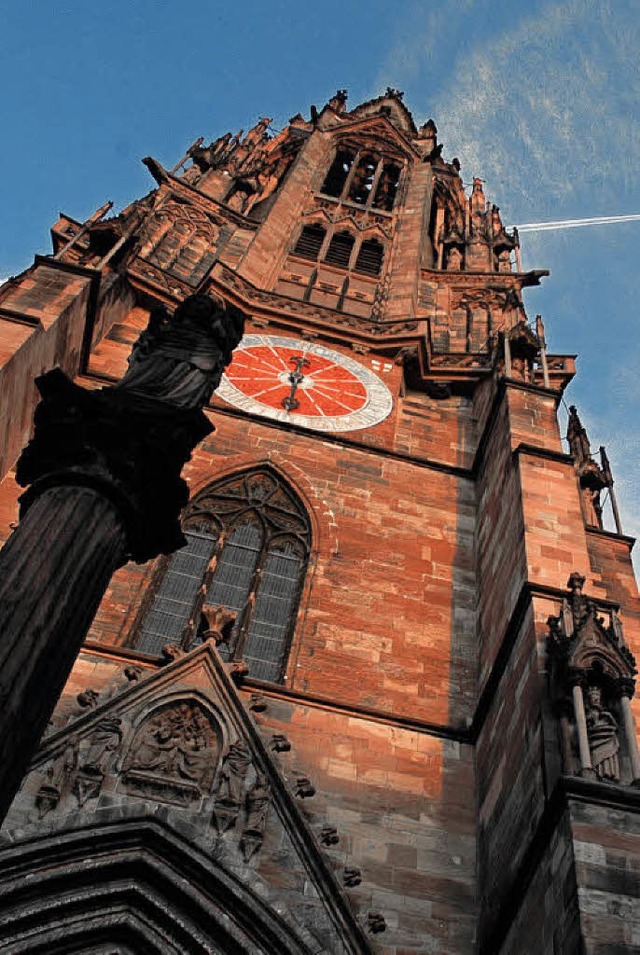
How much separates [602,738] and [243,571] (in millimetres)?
4991

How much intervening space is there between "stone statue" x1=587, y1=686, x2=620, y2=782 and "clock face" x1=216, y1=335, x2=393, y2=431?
714cm

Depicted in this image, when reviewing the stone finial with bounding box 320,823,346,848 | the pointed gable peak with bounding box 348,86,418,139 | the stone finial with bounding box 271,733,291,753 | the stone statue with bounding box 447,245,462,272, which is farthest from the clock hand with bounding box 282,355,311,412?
the pointed gable peak with bounding box 348,86,418,139

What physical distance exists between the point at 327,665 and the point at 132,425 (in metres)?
5.10

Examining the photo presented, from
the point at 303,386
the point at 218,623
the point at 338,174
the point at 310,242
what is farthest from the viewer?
the point at 338,174

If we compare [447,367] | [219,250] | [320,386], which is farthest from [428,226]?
[320,386]

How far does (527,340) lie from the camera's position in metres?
14.8

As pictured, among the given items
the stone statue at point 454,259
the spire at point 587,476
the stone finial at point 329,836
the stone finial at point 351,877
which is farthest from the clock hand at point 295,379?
the stone finial at point 351,877

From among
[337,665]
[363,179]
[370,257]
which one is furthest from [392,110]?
[337,665]

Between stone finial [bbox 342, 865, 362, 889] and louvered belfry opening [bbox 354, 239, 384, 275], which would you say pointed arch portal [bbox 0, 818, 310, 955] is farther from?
louvered belfry opening [bbox 354, 239, 384, 275]

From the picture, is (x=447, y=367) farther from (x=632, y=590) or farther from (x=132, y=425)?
(x=132, y=425)

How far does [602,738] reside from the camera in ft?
21.1

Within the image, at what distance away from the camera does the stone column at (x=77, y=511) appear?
12.1ft

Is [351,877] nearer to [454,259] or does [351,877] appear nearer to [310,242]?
[310,242]

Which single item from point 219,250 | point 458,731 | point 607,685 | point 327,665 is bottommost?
point 607,685
